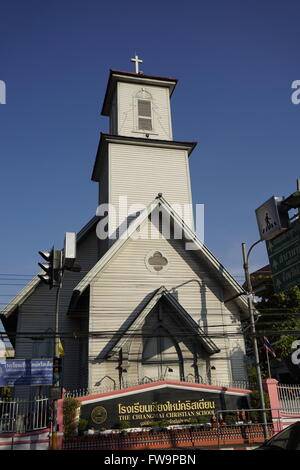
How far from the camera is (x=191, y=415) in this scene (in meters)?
17.4

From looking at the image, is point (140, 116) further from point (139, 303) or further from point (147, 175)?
point (139, 303)

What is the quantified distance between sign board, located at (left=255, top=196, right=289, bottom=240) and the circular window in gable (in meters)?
13.2

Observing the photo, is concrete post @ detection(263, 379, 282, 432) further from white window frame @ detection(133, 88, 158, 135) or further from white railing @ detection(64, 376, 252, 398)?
white window frame @ detection(133, 88, 158, 135)

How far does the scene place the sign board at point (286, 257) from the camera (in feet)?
29.9

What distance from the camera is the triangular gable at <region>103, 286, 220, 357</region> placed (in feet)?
63.8

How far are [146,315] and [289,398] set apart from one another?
758 cm

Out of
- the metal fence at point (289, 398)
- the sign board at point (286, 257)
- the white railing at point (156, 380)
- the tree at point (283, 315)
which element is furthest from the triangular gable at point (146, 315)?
the sign board at point (286, 257)

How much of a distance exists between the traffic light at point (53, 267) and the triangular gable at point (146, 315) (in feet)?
22.1

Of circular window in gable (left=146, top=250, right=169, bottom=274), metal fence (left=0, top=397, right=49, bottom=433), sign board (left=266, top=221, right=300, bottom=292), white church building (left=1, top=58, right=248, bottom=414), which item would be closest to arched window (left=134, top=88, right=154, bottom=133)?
white church building (left=1, top=58, right=248, bottom=414)

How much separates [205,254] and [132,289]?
455 centimetres

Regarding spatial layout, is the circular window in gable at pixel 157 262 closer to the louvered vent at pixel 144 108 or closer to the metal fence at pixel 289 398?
the metal fence at pixel 289 398

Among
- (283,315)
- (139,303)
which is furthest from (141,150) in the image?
(283,315)
